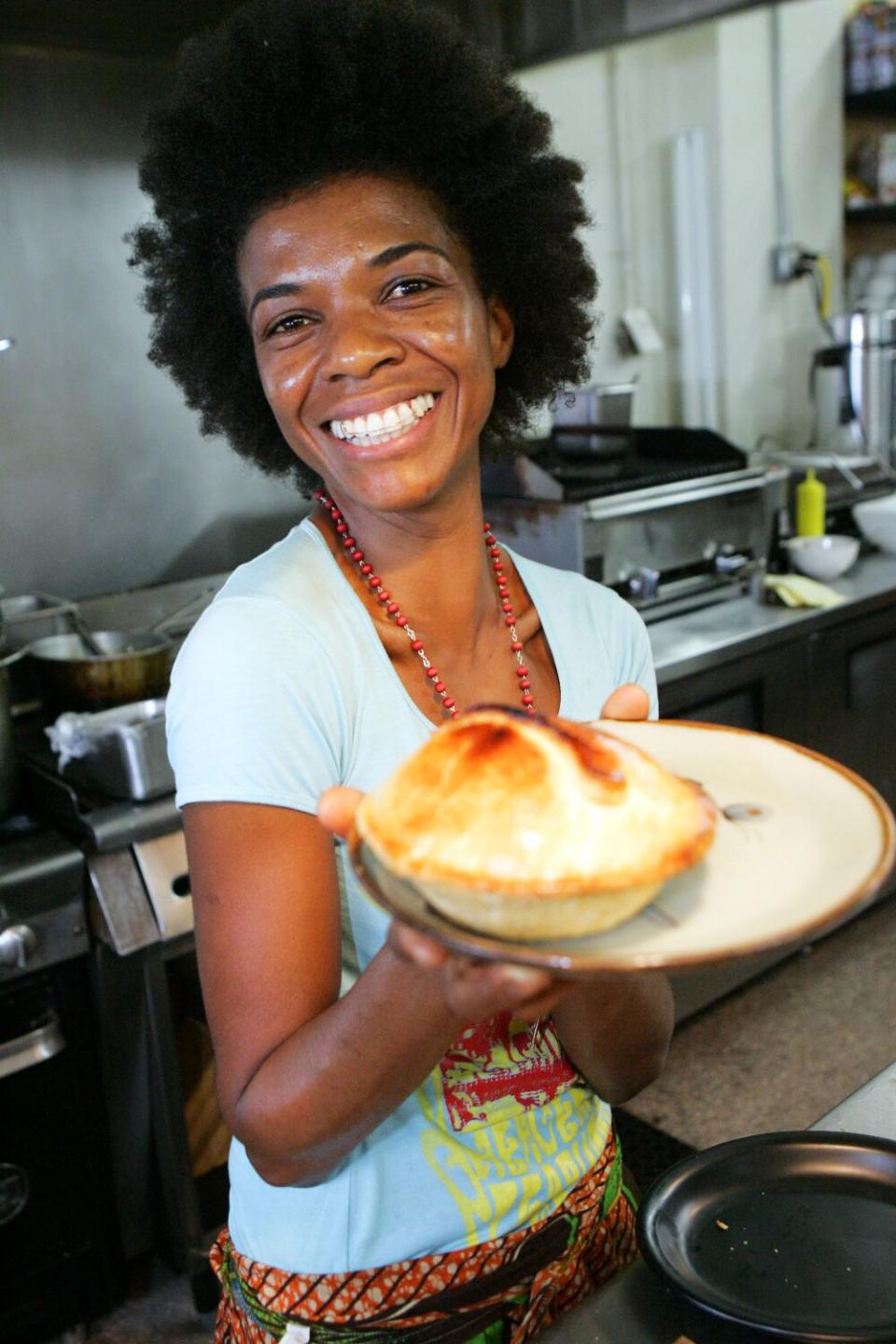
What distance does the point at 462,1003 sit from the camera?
0.75 metres

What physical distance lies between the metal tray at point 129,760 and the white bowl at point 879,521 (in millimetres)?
2538

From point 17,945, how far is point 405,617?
1058 mm

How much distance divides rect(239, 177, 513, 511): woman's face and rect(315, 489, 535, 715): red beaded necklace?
70 millimetres

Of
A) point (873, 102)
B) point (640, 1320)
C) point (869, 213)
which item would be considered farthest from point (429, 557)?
point (873, 102)

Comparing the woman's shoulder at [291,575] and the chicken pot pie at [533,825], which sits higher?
the woman's shoulder at [291,575]

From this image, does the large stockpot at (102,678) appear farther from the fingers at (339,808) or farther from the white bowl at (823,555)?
the white bowl at (823,555)

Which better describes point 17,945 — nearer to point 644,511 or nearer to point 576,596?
point 576,596

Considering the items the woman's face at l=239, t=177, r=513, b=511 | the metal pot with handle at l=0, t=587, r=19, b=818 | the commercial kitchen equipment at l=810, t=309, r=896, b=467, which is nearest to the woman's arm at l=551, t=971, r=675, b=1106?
the woman's face at l=239, t=177, r=513, b=511

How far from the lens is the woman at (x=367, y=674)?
0.98 m

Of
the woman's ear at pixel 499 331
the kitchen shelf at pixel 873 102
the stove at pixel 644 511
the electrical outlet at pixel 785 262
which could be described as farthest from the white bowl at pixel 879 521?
the woman's ear at pixel 499 331

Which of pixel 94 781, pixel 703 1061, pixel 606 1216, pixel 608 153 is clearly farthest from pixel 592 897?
pixel 608 153

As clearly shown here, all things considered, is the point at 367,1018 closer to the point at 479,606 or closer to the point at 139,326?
the point at 479,606

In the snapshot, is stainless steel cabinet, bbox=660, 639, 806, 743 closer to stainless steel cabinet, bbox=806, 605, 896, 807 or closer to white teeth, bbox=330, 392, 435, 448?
stainless steel cabinet, bbox=806, 605, 896, 807

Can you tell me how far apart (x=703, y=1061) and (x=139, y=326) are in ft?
7.24
